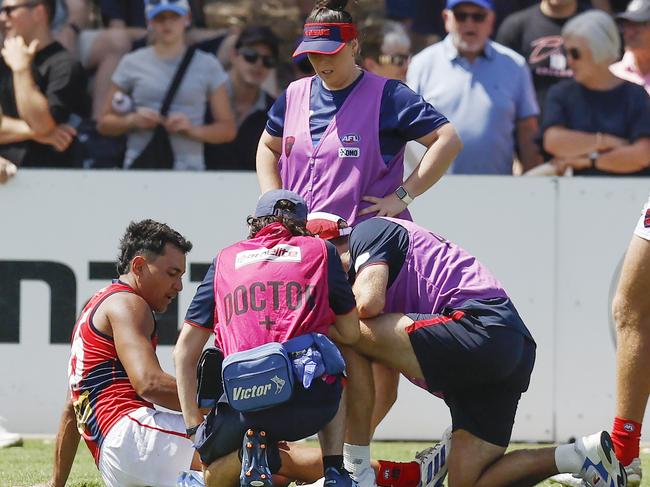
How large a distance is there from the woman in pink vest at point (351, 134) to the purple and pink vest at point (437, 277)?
43cm

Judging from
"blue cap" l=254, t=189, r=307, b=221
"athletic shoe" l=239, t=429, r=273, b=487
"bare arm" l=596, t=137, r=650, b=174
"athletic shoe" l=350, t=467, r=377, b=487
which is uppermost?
"blue cap" l=254, t=189, r=307, b=221

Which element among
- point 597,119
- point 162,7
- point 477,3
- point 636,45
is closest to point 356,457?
point 597,119

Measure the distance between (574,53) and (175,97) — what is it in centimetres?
270

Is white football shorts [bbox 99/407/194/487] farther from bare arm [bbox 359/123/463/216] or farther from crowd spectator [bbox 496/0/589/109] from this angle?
crowd spectator [bbox 496/0/589/109]

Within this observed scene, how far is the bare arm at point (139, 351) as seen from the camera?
5457 millimetres

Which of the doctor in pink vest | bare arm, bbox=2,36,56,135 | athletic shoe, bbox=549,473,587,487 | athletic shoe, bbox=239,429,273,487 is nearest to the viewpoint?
athletic shoe, bbox=239,429,273,487

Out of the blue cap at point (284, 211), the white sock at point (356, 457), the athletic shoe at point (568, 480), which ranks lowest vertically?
the athletic shoe at point (568, 480)

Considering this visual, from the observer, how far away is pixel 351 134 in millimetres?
5945

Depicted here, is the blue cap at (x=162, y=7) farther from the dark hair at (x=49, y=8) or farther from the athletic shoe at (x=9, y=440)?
the athletic shoe at (x=9, y=440)

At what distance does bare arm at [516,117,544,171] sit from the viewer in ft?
30.0

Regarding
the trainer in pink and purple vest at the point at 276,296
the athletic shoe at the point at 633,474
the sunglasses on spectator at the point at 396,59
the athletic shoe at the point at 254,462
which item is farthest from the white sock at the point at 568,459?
A: the sunglasses on spectator at the point at 396,59

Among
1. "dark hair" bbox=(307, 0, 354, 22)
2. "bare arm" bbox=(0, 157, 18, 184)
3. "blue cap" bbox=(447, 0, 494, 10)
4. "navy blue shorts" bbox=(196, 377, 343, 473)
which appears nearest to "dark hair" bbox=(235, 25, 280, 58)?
"blue cap" bbox=(447, 0, 494, 10)

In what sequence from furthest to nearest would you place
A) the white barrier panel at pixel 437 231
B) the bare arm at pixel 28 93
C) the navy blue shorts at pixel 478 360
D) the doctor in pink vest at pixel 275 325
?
the bare arm at pixel 28 93, the white barrier panel at pixel 437 231, the navy blue shorts at pixel 478 360, the doctor in pink vest at pixel 275 325

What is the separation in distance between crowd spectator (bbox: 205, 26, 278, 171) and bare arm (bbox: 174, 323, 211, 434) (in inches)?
162
